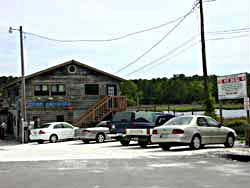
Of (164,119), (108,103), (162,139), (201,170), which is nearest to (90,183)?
(201,170)

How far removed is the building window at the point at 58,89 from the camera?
39312 mm

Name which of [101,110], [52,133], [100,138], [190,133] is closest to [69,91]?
[101,110]

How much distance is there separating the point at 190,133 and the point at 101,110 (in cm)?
2091

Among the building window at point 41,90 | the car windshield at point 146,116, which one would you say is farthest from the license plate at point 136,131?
the building window at point 41,90

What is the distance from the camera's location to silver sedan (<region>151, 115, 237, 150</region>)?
1788 centimetres

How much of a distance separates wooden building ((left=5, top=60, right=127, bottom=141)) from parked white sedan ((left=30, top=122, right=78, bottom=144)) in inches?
208

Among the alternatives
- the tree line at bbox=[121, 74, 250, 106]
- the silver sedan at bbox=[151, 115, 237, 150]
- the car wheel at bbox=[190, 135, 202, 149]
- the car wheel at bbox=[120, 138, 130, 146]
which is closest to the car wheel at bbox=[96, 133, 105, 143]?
the car wheel at bbox=[120, 138, 130, 146]

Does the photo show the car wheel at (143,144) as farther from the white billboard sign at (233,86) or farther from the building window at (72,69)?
the building window at (72,69)

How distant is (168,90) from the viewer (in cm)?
7594

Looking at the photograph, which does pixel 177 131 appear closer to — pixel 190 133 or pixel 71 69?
pixel 190 133

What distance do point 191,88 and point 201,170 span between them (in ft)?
197

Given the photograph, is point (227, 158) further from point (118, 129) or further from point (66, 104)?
point (66, 104)

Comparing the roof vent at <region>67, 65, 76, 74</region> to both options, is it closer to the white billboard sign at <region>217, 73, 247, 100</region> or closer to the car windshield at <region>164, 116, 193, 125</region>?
the white billboard sign at <region>217, 73, 247, 100</region>

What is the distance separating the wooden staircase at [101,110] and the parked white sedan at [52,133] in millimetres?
5236
